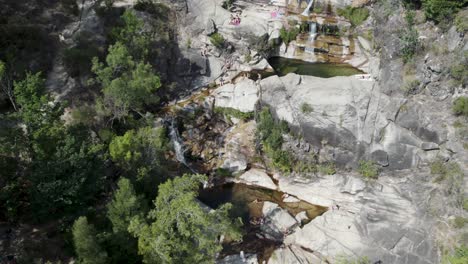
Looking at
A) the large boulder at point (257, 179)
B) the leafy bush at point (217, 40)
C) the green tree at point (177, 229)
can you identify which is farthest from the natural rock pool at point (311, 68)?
the green tree at point (177, 229)

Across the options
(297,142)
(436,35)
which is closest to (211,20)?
(297,142)

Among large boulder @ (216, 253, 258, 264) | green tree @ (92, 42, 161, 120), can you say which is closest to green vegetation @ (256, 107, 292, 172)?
large boulder @ (216, 253, 258, 264)

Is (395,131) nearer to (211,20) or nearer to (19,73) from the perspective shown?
(211,20)

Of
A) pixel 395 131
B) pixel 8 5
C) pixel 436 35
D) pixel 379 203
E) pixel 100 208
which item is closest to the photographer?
pixel 100 208

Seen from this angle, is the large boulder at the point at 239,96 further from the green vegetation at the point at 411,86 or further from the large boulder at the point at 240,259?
the large boulder at the point at 240,259

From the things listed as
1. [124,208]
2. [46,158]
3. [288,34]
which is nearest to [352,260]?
[124,208]

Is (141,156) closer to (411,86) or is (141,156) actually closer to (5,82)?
(5,82)

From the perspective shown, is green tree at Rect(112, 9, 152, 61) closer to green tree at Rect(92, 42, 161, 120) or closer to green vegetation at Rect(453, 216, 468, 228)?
green tree at Rect(92, 42, 161, 120)
